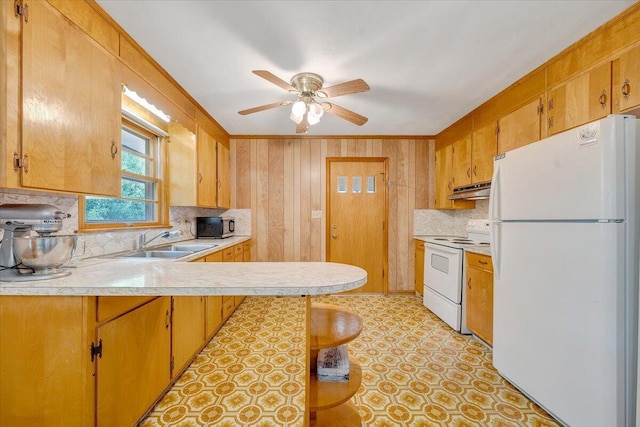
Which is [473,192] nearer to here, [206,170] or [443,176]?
[443,176]

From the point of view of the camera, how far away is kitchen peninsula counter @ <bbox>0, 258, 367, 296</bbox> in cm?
104

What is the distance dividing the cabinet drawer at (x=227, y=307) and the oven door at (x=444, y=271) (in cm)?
240

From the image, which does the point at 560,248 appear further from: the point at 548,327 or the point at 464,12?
the point at 464,12

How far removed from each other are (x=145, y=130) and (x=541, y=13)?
326 cm

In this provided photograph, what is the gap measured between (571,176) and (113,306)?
2402 millimetres

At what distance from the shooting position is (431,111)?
2.92m

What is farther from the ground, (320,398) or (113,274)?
(113,274)

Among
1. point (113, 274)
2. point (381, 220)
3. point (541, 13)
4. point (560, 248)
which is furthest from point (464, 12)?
point (381, 220)

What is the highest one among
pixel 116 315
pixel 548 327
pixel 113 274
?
pixel 113 274

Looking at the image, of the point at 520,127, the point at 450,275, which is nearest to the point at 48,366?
the point at 450,275

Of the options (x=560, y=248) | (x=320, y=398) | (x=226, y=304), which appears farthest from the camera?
(x=226, y=304)

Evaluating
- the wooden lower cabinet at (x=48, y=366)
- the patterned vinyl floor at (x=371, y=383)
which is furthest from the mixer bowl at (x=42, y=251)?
the patterned vinyl floor at (x=371, y=383)

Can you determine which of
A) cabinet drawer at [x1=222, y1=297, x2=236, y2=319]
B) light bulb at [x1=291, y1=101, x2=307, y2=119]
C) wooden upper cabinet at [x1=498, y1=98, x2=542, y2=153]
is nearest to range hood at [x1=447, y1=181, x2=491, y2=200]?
wooden upper cabinet at [x1=498, y1=98, x2=542, y2=153]

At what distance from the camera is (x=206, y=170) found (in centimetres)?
300
